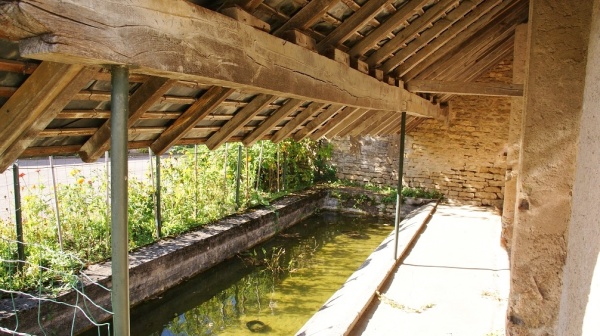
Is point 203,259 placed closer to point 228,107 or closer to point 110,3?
point 228,107

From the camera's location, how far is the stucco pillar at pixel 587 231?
4.73 ft

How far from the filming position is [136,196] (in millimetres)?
6707

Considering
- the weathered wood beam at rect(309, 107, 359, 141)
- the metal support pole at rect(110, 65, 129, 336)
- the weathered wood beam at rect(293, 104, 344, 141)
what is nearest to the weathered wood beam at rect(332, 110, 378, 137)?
the weathered wood beam at rect(309, 107, 359, 141)

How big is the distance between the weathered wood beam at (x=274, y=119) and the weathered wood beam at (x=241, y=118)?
1.76 feet

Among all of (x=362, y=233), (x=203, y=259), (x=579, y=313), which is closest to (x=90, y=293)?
(x=203, y=259)

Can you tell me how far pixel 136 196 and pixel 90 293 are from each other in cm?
219

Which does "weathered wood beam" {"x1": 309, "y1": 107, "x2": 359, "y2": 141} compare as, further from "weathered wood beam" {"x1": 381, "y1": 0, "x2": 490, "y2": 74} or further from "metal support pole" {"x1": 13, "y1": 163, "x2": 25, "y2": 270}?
"metal support pole" {"x1": 13, "y1": 163, "x2": 25, "y2": 270}

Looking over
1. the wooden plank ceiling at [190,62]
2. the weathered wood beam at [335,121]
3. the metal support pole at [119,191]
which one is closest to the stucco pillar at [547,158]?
the wooden plank ceiling at [190,62]

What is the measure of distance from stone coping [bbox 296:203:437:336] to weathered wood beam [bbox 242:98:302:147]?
72.4 inches

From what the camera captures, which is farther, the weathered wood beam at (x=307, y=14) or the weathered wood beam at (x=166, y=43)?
the weathered wood beam at (x=307, y=14)

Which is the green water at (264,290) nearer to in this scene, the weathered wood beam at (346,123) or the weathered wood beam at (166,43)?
the weathered wood beam at (346,123)

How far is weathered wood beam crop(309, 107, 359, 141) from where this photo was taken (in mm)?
5852

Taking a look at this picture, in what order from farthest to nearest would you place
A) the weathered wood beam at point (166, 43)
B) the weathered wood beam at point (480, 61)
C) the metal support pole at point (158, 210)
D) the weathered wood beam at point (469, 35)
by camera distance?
1. the weathered wood beam at point (480, 61)
2. the metal support pole at point (158, 210)
3. the weathered wood beam at point (469, 35)
4. the weathered wood beam at point (166, 43)

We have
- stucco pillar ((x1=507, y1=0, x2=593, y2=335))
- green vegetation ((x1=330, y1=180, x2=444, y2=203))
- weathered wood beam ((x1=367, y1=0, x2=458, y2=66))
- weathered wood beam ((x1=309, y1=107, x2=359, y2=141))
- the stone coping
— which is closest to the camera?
stucco pillar ((x1=507, y1=0, x2=593, y2=335))
